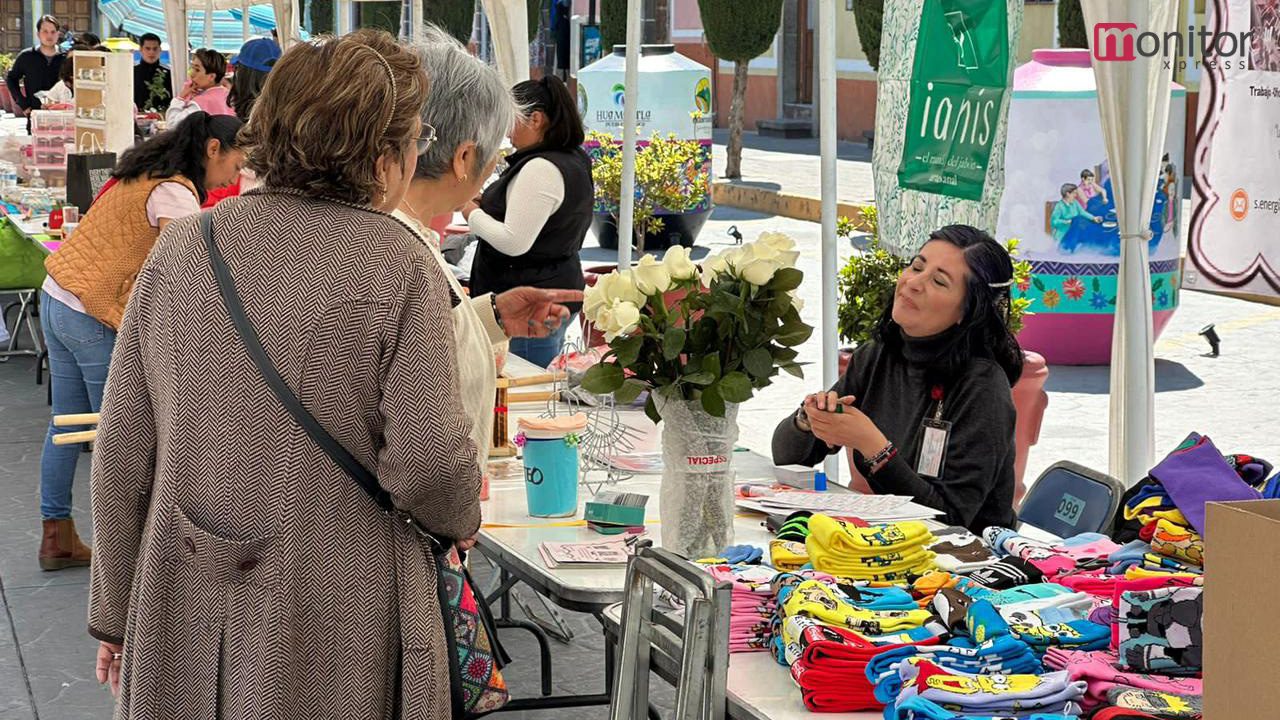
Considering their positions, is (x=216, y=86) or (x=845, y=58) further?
(x=845, y=58)

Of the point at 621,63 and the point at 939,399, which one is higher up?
the point at 621,63

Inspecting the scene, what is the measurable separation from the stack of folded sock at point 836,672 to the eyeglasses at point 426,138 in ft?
3.18

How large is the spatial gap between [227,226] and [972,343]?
187cm

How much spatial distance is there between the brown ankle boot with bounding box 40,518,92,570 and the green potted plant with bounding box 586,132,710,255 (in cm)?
702

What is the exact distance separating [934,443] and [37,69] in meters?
15.6

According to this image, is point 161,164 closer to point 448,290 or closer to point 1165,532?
point 448,290

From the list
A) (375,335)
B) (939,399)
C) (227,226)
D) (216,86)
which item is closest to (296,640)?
(375,335)

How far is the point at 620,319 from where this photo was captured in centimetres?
264

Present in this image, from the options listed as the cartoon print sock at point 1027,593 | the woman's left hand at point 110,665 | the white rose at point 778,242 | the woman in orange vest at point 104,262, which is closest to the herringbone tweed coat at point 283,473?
the woman's left hand at point 110,665

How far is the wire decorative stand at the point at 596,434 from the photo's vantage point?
3527mm

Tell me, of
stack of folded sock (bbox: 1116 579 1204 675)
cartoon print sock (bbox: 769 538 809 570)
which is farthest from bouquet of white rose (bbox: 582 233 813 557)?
stack of folded sock (bbox: 1116 579 1204 675)

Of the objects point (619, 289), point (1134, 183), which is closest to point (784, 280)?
point (619, 289)

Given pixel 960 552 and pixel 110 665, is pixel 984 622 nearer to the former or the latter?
pixel 960 552

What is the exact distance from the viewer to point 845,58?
2395 centimetres
